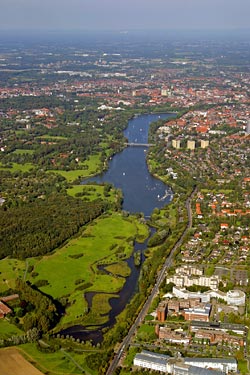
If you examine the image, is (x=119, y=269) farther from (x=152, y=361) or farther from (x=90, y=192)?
(x=90, y=192)

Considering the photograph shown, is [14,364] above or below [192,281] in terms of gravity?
below

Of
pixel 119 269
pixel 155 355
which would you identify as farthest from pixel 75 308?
pixel 155 355

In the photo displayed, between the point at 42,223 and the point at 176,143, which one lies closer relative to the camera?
the point at 42,223

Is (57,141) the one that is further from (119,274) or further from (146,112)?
(119,274)

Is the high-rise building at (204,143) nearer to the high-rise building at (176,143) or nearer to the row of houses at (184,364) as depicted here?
the high-rise building at (176,143)

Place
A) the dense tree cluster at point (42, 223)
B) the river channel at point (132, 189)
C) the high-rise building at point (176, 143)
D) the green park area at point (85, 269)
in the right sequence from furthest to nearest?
the high-rise building at point (176, 143)
the dense tree cluster at point (42, 223)
the green park area at point (85, 269)
the river channel at point (132, 189)

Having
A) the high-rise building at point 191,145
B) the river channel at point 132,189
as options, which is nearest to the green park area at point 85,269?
the river channel at point 132,189

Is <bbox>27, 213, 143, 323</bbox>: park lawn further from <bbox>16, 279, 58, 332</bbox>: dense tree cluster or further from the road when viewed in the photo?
the road
